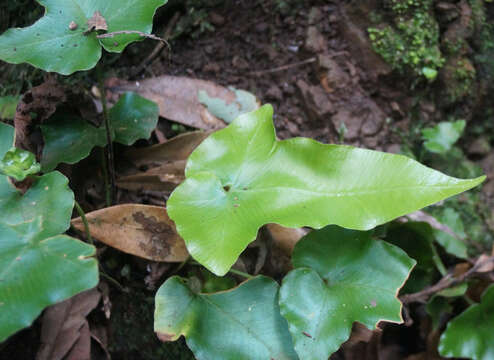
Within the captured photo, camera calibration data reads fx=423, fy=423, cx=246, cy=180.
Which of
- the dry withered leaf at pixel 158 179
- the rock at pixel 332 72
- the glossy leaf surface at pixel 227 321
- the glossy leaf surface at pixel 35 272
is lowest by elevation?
the glossy leaf surface at pixel 227 321

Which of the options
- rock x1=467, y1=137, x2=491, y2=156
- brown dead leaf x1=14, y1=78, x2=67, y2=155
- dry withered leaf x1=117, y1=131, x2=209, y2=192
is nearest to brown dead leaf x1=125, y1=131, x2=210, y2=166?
dry withered leaf x1=117, y1=131, x2=209, y2=192

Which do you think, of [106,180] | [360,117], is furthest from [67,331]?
[360,117]

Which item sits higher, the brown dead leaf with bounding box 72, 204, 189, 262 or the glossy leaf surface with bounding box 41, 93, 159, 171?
the glossy leaf surface with bounding box 41, 93, 159, 171

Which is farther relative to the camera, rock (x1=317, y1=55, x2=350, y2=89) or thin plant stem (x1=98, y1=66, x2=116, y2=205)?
rock (x1=317, y1=55, x2=350, y2=89)

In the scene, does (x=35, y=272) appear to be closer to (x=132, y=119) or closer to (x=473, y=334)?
(x=132, y=119)

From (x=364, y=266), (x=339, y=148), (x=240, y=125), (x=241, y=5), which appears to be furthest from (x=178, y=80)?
(x=364, y=266)

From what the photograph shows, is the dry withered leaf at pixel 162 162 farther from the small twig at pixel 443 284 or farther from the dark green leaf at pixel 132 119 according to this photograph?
the small twig at pixel 443 284

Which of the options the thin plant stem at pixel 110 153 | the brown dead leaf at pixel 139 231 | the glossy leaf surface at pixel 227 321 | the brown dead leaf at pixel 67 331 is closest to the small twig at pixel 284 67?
the thin plant stem at pixel 110 153

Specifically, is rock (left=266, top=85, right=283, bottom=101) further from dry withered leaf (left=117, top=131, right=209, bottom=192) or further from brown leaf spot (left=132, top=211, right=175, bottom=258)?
brown leaf spot (left=132, top=211, right=175, bottom=258)
